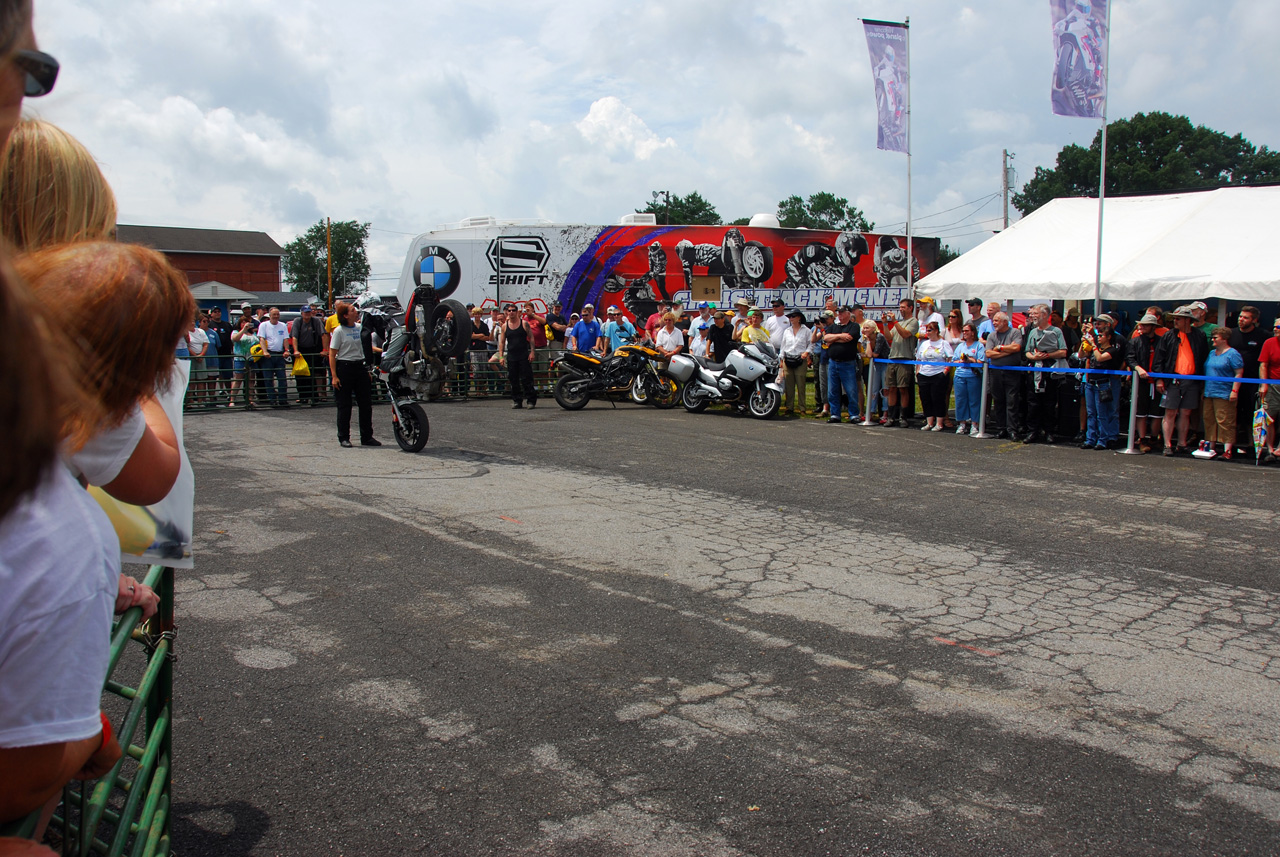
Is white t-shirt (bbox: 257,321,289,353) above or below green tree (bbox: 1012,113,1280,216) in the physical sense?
below

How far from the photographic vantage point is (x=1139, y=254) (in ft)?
47.8

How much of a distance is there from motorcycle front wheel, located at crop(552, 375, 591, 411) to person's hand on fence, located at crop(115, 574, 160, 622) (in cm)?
1455

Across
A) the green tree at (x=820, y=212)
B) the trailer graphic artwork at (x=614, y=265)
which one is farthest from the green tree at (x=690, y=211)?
the trailer graphic artwork at (x=614, y=265)

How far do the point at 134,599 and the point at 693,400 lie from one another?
47.6ft

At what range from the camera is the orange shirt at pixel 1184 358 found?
454 inches

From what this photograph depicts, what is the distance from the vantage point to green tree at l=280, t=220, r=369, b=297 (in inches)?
3873

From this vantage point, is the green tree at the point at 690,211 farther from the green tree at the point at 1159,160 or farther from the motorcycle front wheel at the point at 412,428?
the motorcycle front wheel at the point at 412,428

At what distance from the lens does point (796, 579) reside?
5781mm

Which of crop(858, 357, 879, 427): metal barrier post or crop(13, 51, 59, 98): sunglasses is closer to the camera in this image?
crop(13, 51, 59, 98): sunglasses

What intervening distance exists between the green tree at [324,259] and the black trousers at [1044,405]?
301ft

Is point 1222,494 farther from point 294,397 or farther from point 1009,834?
point 294,397

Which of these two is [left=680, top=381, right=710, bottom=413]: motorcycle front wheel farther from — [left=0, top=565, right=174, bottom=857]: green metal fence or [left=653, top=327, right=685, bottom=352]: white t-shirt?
[left=0, top=565, right=174, bottom=857]: green metal fence

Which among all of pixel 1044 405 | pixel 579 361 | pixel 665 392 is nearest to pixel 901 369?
pixel 1044 405

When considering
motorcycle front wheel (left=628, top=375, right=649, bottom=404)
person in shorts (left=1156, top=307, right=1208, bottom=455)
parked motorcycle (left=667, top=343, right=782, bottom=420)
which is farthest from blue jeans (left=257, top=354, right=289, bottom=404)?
person in shorts (left=1156, top=307, right=1208, bottom=455)
